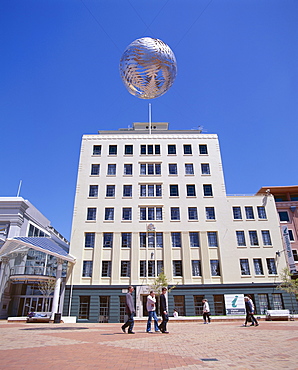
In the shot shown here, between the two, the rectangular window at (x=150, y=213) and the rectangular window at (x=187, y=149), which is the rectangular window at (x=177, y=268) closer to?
the rectangular window at (x=150, y=213)

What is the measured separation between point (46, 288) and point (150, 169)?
18.6 m

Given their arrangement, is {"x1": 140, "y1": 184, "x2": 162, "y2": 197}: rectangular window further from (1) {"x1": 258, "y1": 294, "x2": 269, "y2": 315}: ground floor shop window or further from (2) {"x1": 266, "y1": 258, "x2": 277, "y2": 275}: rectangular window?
(1) {"x1": 258, "y1": 294, "x2": 269, "y2": 315}: ground floor shop window

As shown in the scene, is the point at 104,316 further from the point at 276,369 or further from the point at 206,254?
the point at 276,369

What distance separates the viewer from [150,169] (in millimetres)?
35188

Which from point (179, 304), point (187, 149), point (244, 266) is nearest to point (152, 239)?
point (179, 304)

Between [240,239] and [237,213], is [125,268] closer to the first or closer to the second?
[240,239]

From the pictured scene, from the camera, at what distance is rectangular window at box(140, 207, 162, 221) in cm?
3216

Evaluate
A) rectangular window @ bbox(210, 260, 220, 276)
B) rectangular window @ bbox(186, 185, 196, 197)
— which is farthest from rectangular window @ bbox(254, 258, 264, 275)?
rectangular window @ bbox(186, 185, 196, 197)

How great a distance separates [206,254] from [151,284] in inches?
273

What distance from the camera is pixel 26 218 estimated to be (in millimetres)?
32844

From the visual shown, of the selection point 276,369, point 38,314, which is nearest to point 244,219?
point 38,314

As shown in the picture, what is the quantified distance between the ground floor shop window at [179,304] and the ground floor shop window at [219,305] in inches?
133

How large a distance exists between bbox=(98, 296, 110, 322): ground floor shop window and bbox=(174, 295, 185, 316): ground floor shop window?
715 centimetres

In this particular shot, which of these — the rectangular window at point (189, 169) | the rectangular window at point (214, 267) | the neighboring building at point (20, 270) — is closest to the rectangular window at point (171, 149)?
the rectangular window at point (189, 169)
